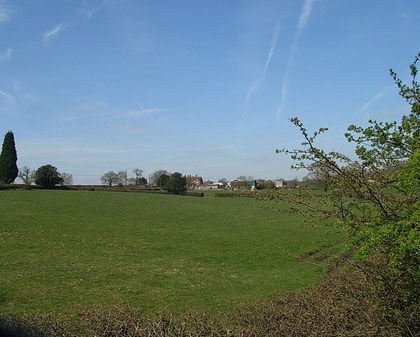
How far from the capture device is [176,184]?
8131 cm

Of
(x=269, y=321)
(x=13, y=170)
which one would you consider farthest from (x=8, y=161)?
(x=269, y=321)

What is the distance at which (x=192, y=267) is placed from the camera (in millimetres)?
15219

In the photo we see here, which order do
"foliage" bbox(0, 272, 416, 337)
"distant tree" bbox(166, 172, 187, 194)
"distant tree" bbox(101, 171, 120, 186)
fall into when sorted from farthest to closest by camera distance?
"distant tree" bbox(101, 171, 120, 186), "distant tree" bbox(166, 172, 187, 194), "foliage" bbox(0, 272, 416, 337)

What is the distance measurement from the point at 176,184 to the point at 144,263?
217ft

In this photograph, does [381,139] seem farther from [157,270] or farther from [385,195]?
[157,270]

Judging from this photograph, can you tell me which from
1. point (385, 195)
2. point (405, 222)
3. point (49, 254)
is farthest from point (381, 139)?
point (49, 254)

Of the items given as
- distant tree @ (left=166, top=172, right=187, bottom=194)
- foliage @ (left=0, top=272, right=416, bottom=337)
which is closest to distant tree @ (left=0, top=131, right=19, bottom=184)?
distant tree @ (left=166, top=172, right=187, bottom=194)

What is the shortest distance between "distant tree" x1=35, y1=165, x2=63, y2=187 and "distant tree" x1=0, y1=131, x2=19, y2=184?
4.82 metres

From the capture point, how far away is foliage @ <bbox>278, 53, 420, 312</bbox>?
4836 mm

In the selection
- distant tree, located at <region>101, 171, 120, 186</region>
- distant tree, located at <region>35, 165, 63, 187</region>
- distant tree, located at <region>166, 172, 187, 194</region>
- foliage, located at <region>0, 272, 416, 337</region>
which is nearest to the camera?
foliage, located at <region>0, 272, 416, 337</region>

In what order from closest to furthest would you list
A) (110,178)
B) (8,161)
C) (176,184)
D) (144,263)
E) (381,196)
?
(381,196) < (144,263) < (8,161) < (176,184) < (110,178)

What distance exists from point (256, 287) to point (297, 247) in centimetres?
943

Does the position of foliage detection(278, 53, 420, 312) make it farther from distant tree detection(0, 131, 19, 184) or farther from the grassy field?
distant tree detection(0, 131, 19, 184)

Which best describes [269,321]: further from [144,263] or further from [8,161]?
[8,161]
